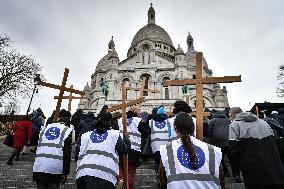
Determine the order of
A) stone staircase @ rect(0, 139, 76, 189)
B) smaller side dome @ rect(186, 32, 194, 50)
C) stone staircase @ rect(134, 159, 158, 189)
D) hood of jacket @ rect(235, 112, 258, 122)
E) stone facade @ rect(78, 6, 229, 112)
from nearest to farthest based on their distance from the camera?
hood of jacket @ rect(235, 112, 258, 122)
stone staircase @ rect(134, 159, 158, 189)
stone staircase @ rect(0, 139, 76, 189)
stone facade @ rect(78, 6, 229, 112)
smaller side dome @ rect(186, 32, 194, 50)

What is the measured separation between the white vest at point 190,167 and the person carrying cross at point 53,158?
2.54 metres

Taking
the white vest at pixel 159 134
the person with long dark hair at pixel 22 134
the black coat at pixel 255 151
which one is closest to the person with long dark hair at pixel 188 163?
the black coat at pixel 255 151

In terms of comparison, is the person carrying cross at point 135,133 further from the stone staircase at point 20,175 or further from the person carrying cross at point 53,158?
the stone staircase at point 20,175

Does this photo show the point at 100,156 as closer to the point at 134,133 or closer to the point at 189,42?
the point at 134,133

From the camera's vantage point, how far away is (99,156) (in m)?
4.47

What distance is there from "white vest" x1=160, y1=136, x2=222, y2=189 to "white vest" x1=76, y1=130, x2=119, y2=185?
1.41 m

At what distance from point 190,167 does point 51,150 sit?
2.91 metres

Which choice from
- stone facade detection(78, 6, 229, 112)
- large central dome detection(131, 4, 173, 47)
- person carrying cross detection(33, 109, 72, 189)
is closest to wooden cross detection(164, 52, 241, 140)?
person carrying cross detection(33, 109, 72, 189)

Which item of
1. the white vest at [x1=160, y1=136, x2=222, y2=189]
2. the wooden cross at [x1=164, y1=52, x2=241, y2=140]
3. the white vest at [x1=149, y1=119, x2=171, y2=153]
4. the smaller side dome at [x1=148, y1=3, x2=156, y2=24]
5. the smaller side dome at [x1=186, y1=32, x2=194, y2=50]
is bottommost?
the white vest at [x1=160, y1=136, x2=222, y2=189]

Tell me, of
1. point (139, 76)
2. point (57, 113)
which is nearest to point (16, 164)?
point (57, 113)

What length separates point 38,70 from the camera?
30.2m

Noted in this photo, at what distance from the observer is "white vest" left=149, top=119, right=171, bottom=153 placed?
6438mm

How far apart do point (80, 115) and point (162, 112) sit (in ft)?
16.9

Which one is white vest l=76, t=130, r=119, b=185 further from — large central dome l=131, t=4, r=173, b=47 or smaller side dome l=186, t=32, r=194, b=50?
smaller side dome l=186, t=32, r=194, b=50
